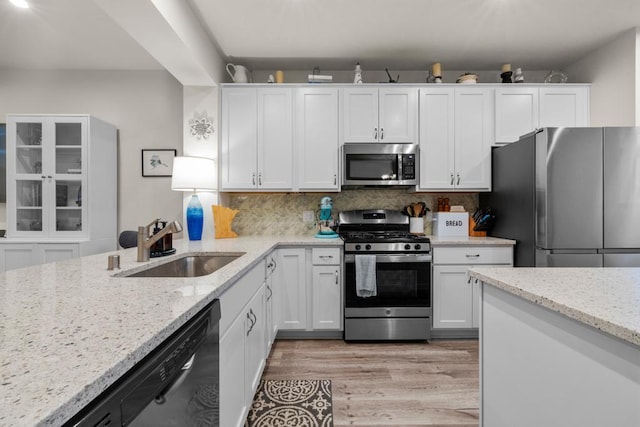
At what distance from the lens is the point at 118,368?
530mm

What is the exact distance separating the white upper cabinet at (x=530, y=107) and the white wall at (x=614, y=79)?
17cm

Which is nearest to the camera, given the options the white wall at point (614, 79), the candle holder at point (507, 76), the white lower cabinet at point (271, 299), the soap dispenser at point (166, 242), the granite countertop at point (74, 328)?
the granite countertop at point (74, 328)

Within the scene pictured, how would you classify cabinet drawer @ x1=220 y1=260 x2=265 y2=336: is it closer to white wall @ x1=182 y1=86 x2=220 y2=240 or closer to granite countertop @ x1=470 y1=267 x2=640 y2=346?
granite countertop @ x1=470 y1=267 x2=640 y2=346

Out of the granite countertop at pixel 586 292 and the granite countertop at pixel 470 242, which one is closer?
the granite countertop at pixel 586 292

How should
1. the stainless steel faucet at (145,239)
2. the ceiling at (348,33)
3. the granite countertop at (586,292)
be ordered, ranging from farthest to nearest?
the ceiling at (348,33), the stainless steel faucet at (145,239), the granite countertop at (586,292)

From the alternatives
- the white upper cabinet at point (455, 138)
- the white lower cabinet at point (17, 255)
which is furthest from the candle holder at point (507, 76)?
the white lower cabinet at point (17, 255)

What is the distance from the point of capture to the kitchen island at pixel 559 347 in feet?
2.37

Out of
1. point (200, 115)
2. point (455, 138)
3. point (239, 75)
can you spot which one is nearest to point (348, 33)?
point (239, 75)

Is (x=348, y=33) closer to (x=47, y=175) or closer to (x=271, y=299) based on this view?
(x=271, y=299)

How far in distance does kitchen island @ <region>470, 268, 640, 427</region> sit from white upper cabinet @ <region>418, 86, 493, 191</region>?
187 centimetres

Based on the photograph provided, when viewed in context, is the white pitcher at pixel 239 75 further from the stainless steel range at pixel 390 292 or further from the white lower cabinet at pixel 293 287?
the stainless steel range at pixel 390 292

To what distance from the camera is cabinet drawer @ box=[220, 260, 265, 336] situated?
1180mm

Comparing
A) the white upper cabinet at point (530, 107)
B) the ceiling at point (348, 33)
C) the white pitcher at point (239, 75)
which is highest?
the ceiling at point (348, 33)

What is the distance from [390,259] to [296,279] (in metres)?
0.87
